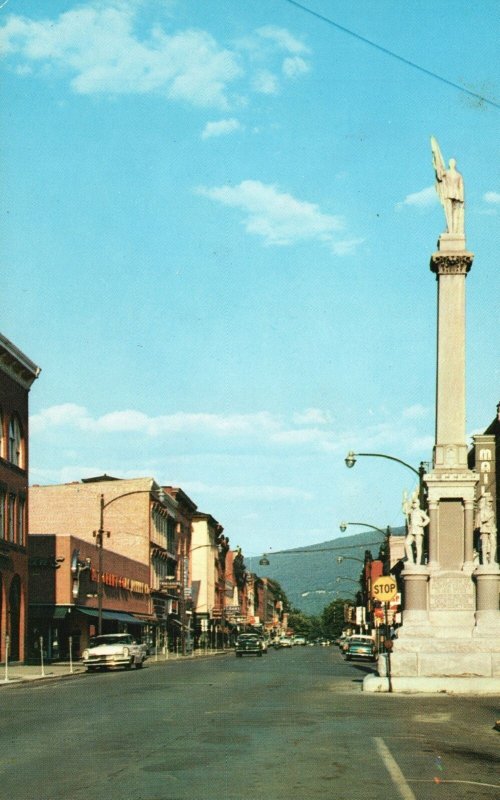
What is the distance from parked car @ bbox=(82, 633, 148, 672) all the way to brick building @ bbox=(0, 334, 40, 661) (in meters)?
5.90

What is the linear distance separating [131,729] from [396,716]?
533 cm

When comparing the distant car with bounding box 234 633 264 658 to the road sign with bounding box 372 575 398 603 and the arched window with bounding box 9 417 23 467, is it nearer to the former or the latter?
the arched window with bounding box 9 417 23 467

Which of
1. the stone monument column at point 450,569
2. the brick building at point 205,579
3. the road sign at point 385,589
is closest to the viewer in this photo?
the stone monument column at point 450,569

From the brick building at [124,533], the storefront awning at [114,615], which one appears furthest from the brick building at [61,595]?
the brick building at [124,533]

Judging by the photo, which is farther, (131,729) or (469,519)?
(469,519)

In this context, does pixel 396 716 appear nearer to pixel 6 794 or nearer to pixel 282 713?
pixel 282 713

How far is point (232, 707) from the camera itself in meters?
24.5

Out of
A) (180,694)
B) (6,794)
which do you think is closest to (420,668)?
(180,694)

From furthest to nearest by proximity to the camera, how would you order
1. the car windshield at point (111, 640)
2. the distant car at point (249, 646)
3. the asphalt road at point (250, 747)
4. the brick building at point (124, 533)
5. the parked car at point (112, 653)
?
the distant car at point (249, 646), the brick building at point (124, 533), the car windshield at point (111, 640), the parked car at point (112, 653), the asphalt road at point (250, 747)

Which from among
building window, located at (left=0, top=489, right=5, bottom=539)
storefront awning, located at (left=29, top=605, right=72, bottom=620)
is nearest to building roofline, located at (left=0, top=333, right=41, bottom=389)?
building window, located at (left=0, top=489, right=5, bottom=539)

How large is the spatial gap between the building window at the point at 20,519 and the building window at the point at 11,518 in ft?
3.01

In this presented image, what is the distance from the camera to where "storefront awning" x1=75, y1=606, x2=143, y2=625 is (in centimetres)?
6712

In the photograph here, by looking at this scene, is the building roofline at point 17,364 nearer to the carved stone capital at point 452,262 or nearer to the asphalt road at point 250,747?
the carved stone capital at point 452,262

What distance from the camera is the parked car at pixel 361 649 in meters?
69.8
